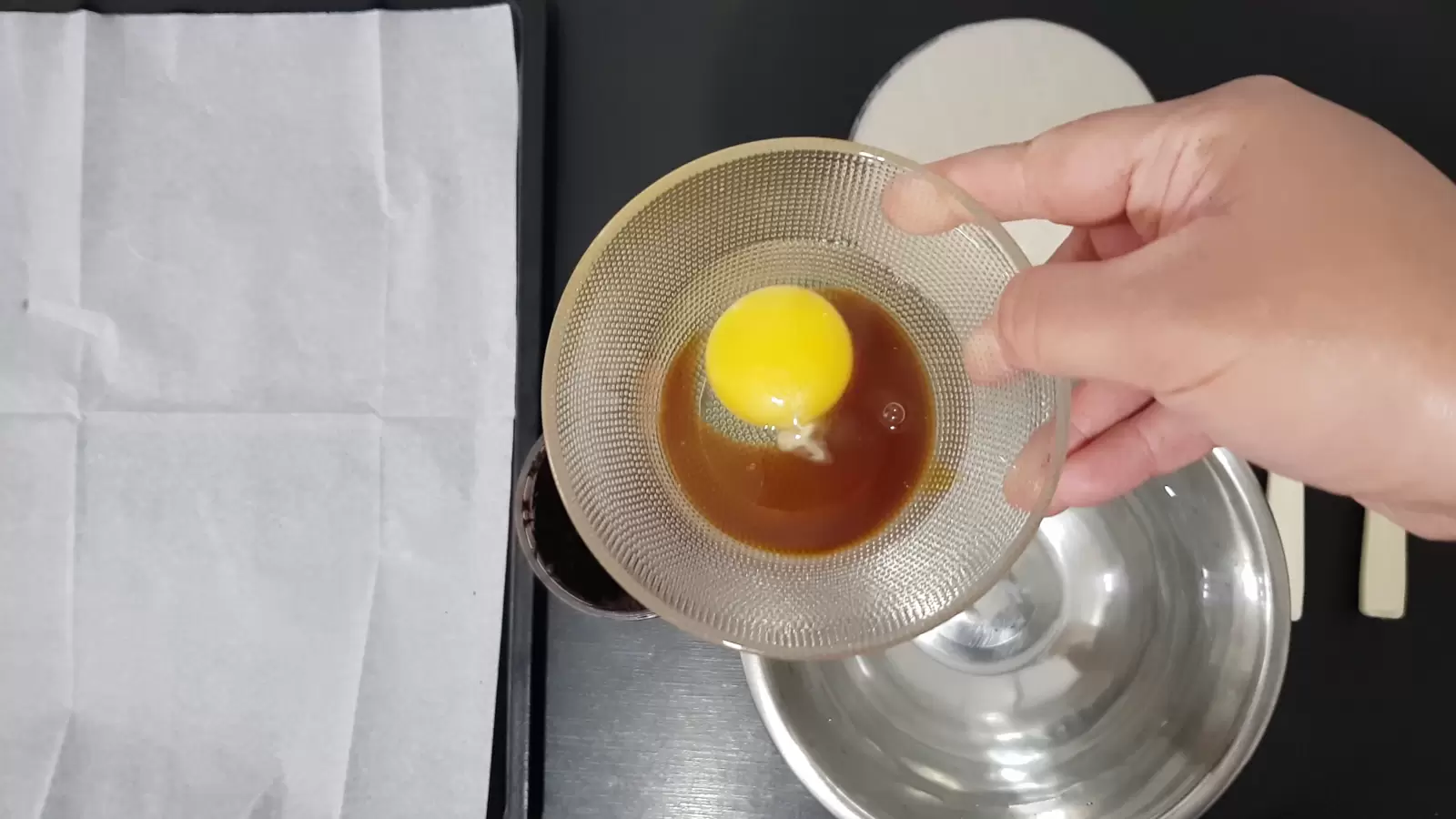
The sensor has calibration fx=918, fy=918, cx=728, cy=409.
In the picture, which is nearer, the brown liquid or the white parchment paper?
the brown liquid

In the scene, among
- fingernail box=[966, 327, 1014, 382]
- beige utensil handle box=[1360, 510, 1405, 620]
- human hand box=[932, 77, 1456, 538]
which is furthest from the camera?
beige utensil handle box=[1360, 510, 1405, 620]

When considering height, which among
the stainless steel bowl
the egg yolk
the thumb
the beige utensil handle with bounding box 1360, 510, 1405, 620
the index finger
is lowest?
the stainless steel bowl

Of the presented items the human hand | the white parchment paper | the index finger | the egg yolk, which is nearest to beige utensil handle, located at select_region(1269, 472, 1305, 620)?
the human hand

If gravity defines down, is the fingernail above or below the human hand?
below

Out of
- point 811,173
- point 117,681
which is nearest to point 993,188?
point 811,173

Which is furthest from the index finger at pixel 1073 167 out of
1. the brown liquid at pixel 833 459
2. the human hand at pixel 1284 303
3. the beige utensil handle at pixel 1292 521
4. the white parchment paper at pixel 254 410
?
the white parchment paper at pixel 254 410

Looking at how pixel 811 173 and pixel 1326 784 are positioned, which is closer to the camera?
pixel 811 173

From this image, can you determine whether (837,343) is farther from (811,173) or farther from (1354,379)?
(1354,379)

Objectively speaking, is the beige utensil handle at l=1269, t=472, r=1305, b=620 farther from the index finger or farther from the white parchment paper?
the white parchment paper

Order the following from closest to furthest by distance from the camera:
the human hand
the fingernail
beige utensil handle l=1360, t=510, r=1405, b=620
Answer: the human hand
the fingernail
beige utensil handle l=1360, t=510, r=1405, b=620
